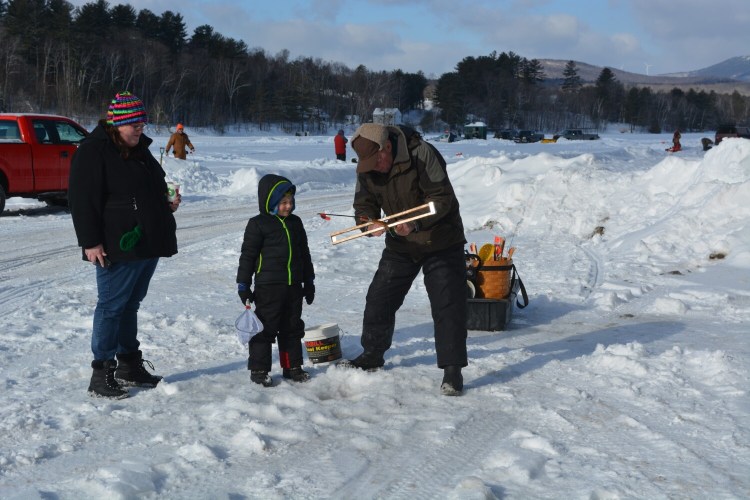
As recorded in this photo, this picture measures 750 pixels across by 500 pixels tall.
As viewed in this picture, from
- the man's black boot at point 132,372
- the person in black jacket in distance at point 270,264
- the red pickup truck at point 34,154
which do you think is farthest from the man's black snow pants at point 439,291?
the red pickup truck at point 34,154

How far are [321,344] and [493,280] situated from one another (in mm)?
2010

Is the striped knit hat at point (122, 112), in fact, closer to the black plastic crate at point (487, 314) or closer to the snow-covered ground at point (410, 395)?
the snow-covered ground at point (410, 395)

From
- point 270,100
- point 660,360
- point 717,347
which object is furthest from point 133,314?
point 270,100

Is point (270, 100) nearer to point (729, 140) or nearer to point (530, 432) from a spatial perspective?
point (729, 140)

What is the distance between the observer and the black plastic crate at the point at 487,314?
267 inches

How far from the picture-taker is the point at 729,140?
44.5 ft

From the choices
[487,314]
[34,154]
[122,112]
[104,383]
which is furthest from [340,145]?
[104,383]

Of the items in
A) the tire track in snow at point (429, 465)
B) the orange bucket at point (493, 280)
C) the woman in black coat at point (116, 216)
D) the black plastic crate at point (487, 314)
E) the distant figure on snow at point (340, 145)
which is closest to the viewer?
the tire track in snow at point (429, 465)

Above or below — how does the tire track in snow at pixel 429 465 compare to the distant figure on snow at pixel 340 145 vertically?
below

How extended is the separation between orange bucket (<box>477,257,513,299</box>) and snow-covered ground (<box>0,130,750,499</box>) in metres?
0.38

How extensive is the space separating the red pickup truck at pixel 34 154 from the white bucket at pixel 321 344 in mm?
9654

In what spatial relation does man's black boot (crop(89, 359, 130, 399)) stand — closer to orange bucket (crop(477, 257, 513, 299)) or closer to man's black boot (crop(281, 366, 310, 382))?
man's black boot (crop(281, 366, 310, 382))

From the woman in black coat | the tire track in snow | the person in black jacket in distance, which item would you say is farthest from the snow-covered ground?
the woman in black coat

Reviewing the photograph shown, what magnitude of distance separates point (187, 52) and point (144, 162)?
8945 cm
